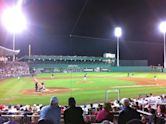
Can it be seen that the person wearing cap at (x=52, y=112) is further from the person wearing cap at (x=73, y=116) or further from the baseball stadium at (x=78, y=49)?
the baseball stadium at (x=78, y=49)

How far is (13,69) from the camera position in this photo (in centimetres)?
3906

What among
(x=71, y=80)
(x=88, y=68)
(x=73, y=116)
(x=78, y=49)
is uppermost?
(x=78, y=49)

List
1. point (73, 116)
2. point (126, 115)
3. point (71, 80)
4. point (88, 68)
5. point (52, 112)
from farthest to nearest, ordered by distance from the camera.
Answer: point (88, 68), point (71, 80), point (52, 112), point (73, 116), point (126, 115)

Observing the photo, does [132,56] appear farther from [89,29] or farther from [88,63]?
[89,29]

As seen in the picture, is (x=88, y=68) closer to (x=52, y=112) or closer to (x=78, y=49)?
(x=78, y=49)

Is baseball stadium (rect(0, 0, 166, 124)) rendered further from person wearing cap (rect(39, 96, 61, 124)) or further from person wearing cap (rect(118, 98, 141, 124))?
person wearing cap (rect(118, 98, 141, 124))

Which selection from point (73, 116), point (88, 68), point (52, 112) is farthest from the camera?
point (88, 68)

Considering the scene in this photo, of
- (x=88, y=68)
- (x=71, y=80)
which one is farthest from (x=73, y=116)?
(x=88, y=68)

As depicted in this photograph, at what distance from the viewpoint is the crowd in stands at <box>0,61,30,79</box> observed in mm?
35359

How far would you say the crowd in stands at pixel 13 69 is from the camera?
1392 inches

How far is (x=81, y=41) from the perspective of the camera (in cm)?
4322

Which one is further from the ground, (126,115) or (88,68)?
(88,68)

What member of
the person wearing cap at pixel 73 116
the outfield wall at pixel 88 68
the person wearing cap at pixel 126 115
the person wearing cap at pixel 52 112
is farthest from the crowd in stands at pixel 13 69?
the person wearing cap at pixel 126 115

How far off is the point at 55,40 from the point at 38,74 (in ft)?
16.1
